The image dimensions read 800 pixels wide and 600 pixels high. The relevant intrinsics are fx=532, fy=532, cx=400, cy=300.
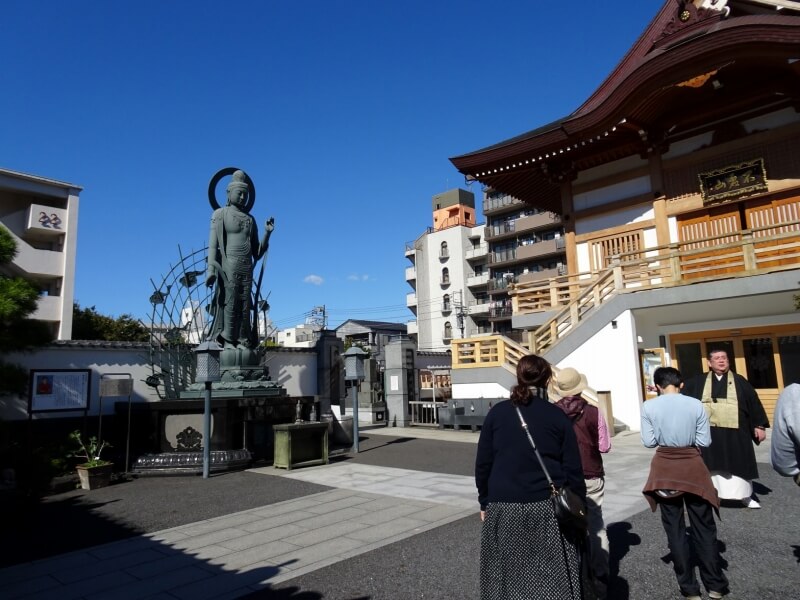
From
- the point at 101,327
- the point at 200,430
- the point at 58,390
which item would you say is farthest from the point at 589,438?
the point at 101,327

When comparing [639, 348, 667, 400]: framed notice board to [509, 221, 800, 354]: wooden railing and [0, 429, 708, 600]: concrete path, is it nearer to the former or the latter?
[509, 221, 800, 354]: wooden railing

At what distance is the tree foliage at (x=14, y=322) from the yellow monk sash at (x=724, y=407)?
8331 mm

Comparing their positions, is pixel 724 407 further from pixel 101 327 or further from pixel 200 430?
pixel 101 327

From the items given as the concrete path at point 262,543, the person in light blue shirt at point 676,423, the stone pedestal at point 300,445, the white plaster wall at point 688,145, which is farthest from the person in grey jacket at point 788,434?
the white plaster wall at point 688,145

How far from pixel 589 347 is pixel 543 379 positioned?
10973 mm

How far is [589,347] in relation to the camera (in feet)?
43.9

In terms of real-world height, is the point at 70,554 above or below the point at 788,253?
below

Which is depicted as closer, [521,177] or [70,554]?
[70,554]

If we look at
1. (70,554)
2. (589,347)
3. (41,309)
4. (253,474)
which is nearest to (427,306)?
(41,309)

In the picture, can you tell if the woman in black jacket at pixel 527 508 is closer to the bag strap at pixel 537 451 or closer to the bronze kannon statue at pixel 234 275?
the bag strap at pixel 537 451

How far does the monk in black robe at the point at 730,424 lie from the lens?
558 centimetres

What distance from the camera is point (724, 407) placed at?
18.7 feet

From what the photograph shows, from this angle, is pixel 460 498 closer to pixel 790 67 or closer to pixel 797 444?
pixel 797 444

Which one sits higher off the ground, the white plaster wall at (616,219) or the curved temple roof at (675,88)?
the curved temple roof at (675,88)
